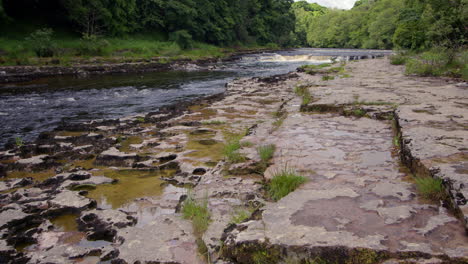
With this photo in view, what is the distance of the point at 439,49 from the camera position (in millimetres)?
11852

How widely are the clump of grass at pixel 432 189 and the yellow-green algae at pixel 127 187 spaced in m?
2.86

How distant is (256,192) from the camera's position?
3537 millimetres

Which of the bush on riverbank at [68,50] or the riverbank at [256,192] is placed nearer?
the riverbank at [256,192]

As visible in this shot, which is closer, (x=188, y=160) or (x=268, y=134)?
(x=188, y=160)

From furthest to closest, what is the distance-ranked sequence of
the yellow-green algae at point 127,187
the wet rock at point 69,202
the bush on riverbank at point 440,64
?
the bush on riverbank at point 440,64, the yellow-green algae at point 127,187, the wet rock at point 69,202

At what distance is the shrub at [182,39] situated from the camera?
1566 inches

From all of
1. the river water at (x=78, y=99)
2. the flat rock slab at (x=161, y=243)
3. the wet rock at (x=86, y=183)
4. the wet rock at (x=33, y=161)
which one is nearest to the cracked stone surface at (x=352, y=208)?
the flat rock slab at (x=161, y=243)

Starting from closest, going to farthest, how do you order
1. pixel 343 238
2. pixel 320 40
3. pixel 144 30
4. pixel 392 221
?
pixel 343 238, pixel 392 221, pixel 144 30, pixel 320 40

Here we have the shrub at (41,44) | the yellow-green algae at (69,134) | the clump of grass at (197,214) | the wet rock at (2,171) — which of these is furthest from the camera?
the shrub at (41,44)

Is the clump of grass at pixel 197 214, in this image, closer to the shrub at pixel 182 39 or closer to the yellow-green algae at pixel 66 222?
the yellow-green algae at pixel 66 222

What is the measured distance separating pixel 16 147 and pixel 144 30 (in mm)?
38370

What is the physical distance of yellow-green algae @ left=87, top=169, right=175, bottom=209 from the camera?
4133mm

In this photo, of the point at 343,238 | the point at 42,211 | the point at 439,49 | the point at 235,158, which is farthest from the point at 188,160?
the point at 439,49

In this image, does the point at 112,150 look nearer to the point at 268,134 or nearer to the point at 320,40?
the point at 268,134
